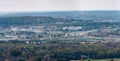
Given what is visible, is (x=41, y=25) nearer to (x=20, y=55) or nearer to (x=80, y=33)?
(x=80, y=33)

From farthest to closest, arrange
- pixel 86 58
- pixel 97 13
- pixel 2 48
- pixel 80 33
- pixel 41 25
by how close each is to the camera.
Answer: pixel 97 13 < pixel 41 25 < pixel 80 33 < pixel 2 48 < pixel 86 58

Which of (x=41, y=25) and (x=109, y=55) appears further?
(x=41, y=25)

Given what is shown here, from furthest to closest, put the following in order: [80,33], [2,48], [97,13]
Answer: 1. [97,13]
2. [80,33]
3. [2,48]

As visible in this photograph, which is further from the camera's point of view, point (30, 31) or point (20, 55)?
point (30, 31)

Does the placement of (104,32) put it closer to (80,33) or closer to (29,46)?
(80,33)

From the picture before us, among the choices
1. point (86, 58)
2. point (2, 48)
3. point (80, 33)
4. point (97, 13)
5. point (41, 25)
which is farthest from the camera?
point (97, 13)

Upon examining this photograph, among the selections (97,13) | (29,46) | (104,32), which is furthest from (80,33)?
(97,13)

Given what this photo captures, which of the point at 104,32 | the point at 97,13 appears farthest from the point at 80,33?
the point at 97,13

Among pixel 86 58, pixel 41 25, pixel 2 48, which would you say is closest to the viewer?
Result: pixel 86 58
